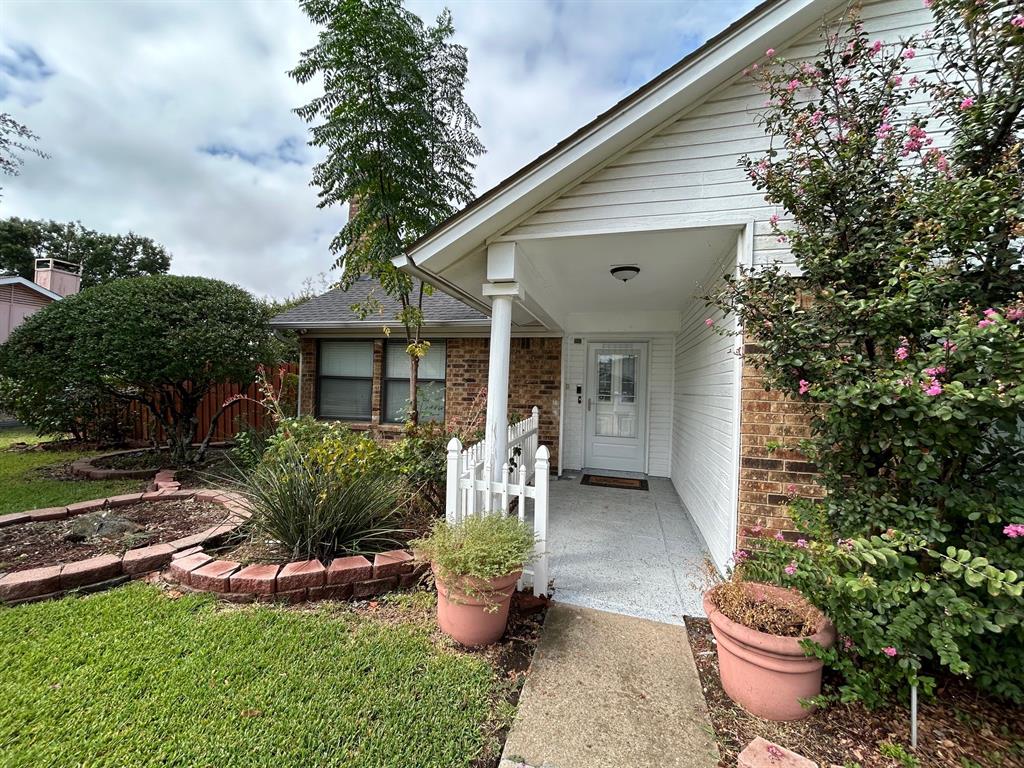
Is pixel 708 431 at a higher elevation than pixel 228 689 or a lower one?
higher

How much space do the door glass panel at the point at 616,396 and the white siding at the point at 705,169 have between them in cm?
378

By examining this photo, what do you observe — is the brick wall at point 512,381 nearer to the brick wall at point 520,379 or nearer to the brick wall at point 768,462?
the brick wall at point 520,379

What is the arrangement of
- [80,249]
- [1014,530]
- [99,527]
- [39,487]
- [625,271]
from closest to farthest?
1. [1014,530]
2. [99,527]
3. [625,271]
4. [39,487]
5. [80,249]

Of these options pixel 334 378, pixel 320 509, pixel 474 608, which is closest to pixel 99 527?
pixel 320 509

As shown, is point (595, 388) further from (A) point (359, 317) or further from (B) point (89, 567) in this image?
(B) point (89, 567)

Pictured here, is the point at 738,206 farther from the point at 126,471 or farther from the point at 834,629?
the point at 126,471

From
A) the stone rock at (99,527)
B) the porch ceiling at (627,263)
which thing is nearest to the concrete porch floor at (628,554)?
the porch ceiling at (627,263)

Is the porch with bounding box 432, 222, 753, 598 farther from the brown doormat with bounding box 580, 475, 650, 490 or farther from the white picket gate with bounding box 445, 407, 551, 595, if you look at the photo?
the brown doormat with bounding box 580, 475, 650, 490

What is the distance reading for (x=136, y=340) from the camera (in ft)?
Answer: 16.1

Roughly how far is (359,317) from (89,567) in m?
4.62

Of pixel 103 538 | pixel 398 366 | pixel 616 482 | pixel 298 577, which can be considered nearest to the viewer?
pixel 298 577

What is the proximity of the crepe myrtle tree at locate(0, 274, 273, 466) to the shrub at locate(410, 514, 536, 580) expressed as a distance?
475 centimetres

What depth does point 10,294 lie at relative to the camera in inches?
548

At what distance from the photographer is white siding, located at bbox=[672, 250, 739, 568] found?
3.00 metres
